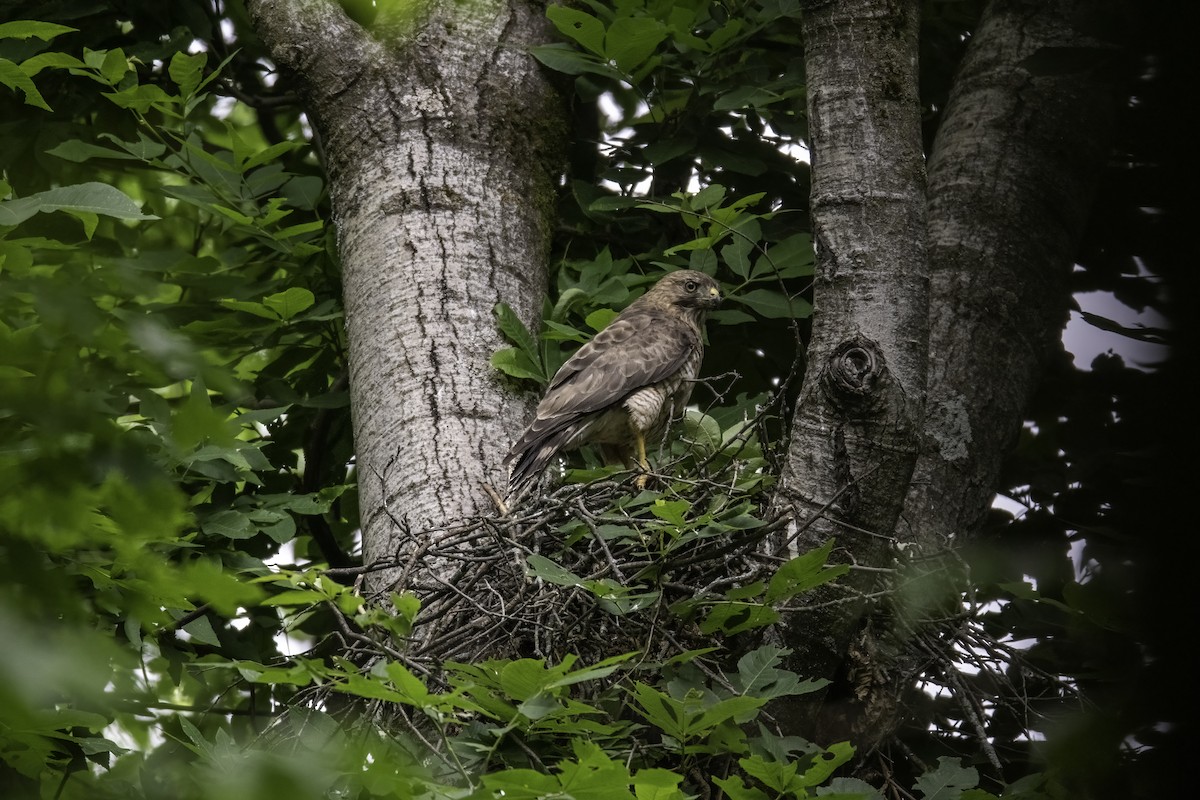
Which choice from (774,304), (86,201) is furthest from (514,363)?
(86,201)

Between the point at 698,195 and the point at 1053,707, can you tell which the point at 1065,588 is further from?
the point at 698,195

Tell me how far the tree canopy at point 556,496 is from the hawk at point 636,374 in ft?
0.51

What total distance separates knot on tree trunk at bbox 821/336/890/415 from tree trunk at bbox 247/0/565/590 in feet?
4.01

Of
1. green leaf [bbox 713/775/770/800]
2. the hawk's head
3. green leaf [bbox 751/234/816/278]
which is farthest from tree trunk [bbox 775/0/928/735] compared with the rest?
the hawk's head

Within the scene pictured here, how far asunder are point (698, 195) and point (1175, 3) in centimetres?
313

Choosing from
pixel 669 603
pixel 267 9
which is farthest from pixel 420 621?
pixel 267 9

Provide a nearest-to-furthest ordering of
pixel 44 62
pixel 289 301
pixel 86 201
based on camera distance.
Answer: pixel 86 201
pixel 44 62
pixel 289 301

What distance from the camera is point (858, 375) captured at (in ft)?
9.02

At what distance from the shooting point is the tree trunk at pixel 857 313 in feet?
9.23

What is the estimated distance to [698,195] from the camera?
3.91 metres

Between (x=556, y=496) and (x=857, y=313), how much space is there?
939 mm

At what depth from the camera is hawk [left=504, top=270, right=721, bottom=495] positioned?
13.9 feet

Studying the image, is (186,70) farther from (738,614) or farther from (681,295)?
(738,614)

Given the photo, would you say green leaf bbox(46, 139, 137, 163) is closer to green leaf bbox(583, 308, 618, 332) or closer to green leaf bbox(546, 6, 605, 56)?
green leaf bbox(546, 6, 605, 56)
